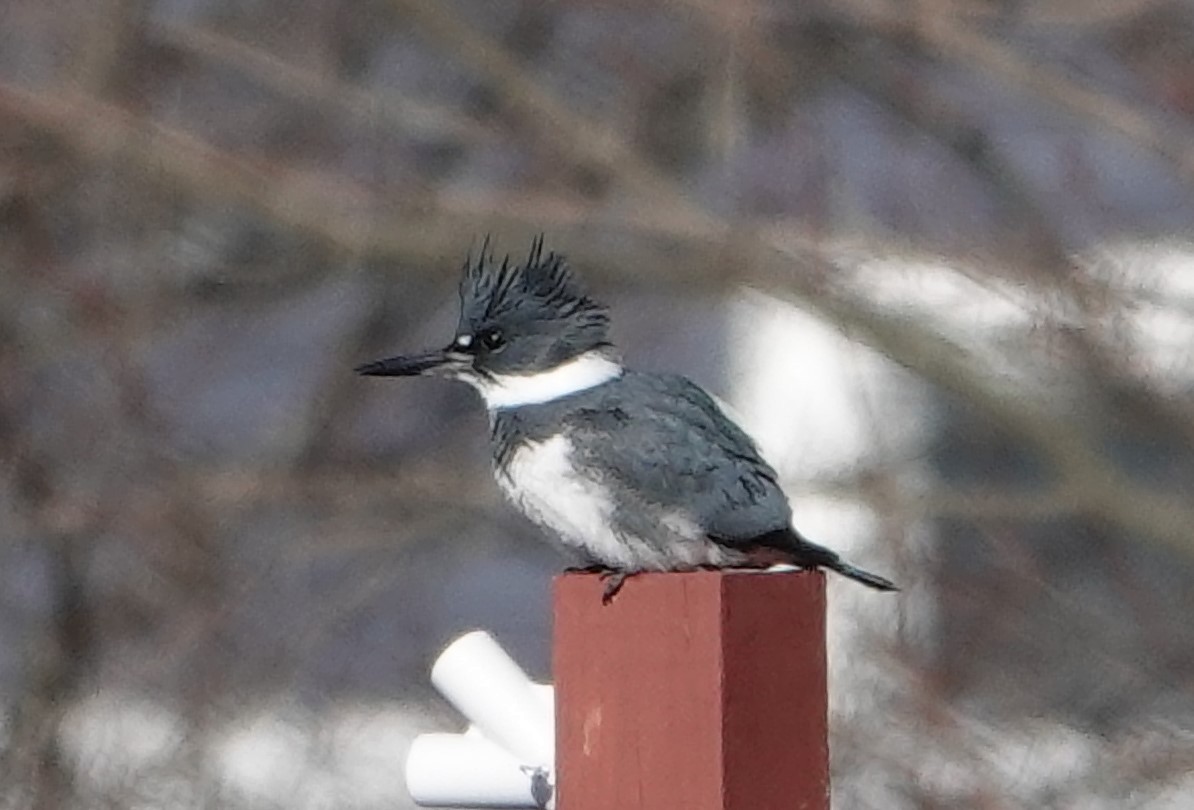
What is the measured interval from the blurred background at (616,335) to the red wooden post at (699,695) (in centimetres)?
271

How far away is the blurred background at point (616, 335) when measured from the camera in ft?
15.4

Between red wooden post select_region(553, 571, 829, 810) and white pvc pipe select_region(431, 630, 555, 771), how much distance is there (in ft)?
0.71

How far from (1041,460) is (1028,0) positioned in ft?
3.38

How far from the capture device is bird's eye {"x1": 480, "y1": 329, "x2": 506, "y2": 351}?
7.75ft

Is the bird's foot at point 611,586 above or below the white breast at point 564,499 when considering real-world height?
below

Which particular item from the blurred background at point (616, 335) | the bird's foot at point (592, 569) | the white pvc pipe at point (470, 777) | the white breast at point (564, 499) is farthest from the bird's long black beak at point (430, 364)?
the blurred background at point (616, 335)

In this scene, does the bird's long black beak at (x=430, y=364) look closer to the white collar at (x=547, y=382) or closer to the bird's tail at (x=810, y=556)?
the white collar at (x=547, y=382)

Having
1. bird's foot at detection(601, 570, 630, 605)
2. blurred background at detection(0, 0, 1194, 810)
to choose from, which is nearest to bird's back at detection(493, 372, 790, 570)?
bird's foot at detection(601, 570, 630, 605)

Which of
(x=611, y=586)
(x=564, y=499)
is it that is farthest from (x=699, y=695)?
(x=564, y=499)

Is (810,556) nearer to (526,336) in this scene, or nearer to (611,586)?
(611,586)

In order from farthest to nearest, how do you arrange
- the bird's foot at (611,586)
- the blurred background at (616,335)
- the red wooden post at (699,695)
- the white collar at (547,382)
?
the blurred background at (616,335) < the white collar at (547,382) < the bird's foot at (611,586) < the red wooden post at (699,695)

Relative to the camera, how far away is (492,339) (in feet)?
7.78

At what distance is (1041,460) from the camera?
521 centimetres

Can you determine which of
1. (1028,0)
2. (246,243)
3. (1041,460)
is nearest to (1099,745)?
(1041,460)
